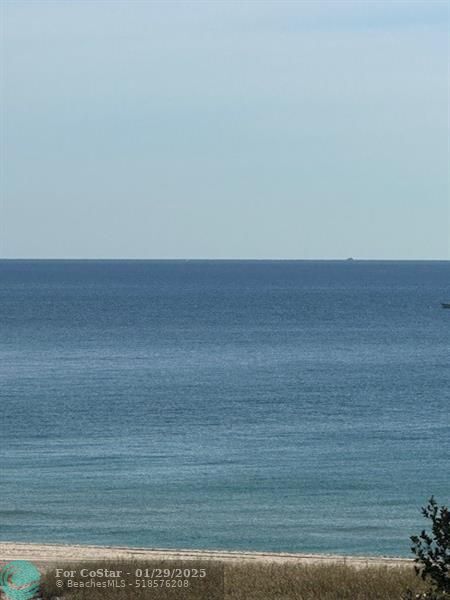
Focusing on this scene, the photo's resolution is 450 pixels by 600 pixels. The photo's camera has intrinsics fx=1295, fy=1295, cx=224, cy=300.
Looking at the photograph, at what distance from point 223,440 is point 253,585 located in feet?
111

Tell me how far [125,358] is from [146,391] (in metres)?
21.6

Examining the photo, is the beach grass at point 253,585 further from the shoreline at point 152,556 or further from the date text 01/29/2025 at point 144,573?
the shoreline at point 152,556

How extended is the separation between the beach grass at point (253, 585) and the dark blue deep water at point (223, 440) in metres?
13.4

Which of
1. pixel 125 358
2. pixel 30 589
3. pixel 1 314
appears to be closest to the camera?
pixel 30 589

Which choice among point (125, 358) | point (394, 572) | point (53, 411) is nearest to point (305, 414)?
point (53, 411)

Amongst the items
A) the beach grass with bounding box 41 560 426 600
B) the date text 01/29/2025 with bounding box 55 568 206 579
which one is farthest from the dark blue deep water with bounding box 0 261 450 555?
the date text 01/29/2025 with bounding box 55 568 206 579

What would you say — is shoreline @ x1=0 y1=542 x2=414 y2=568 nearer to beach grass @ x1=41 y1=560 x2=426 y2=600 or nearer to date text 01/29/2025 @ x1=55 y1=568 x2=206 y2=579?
beach grass @ x1=41 y1=560 x2=426 y2=600

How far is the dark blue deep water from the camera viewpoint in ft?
114

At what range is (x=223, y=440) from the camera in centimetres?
5106

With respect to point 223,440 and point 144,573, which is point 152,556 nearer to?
point 144,573

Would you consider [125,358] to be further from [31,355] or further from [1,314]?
[1,314]

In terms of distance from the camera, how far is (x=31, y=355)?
305 ft

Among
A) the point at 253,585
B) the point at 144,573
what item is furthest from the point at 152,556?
the point at 144,573

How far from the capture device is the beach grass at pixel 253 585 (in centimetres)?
1569
